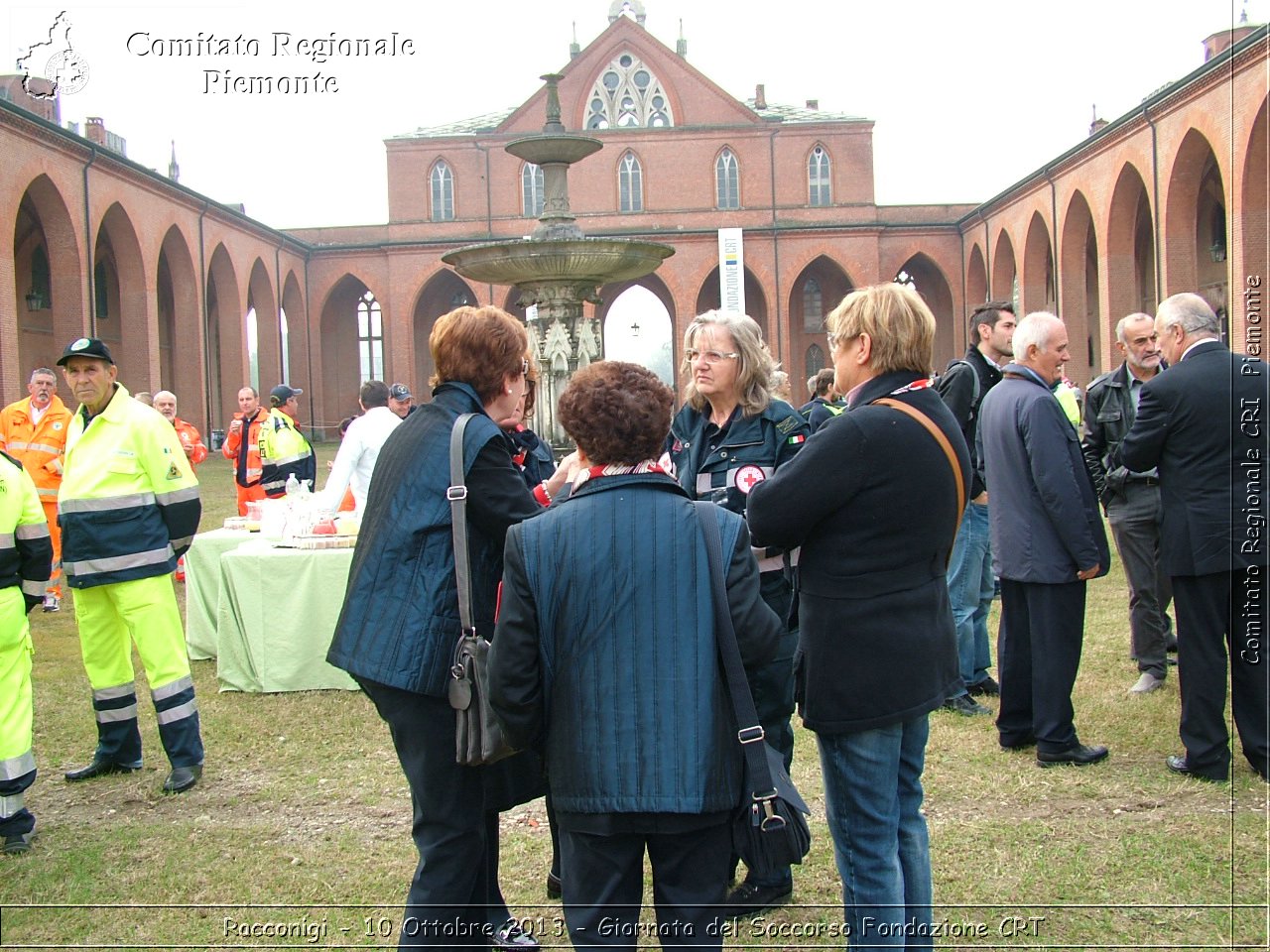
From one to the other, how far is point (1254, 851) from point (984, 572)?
8.87 ft

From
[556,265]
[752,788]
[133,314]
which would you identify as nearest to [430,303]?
[133,314]

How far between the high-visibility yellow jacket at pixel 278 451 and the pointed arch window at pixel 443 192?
33482mm

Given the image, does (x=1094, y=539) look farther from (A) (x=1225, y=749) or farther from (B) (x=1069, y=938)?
(B) (x=1069, y=938)

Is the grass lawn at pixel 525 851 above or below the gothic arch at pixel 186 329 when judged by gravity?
below

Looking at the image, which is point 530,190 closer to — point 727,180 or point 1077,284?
point 727,180

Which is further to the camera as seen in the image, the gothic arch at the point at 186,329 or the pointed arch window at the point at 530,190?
the pointed arch window at the point at 530,190

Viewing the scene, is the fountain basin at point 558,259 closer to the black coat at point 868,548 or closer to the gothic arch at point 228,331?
the black coat at point 868,548

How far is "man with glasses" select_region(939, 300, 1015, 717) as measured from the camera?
6266 mm

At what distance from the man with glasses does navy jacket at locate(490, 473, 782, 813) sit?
4.05 m

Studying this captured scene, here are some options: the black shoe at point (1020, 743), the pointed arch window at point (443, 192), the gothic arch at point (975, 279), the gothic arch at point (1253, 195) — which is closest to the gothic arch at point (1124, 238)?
the gothic arch at point (1253, 195)

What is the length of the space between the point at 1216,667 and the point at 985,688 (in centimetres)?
178

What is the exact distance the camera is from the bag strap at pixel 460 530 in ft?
9.43

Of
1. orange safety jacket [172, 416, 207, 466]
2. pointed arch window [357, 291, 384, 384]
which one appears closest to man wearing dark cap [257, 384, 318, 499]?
orange safety jacket [172, 416, 207, 466]

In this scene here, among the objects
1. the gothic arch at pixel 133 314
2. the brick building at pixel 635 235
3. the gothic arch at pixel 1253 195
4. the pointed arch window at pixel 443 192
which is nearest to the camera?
the gothic arch at pixel 1253 195
